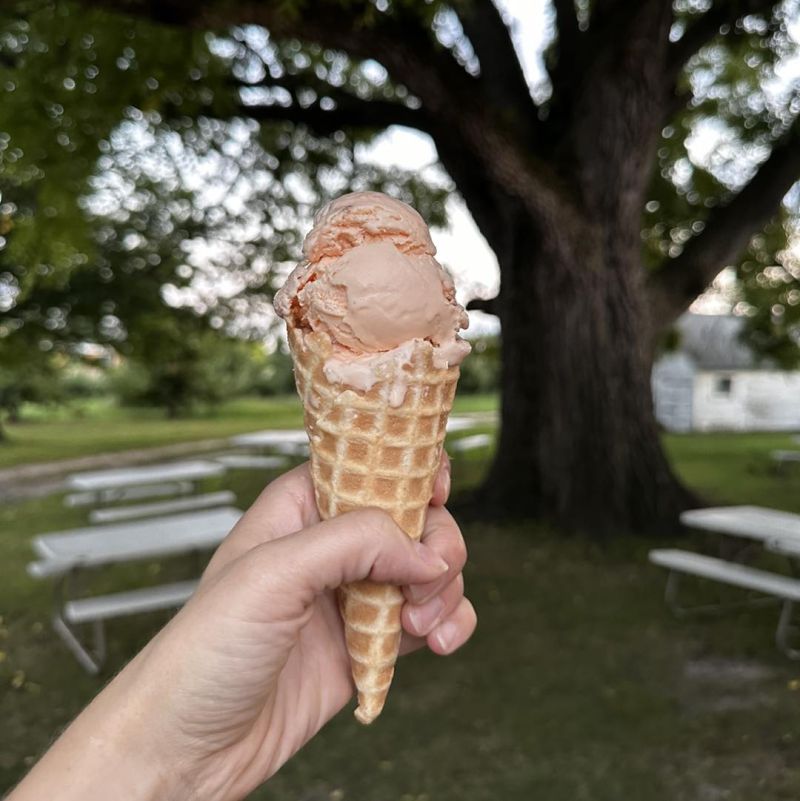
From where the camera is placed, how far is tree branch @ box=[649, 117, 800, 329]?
28.8 feet

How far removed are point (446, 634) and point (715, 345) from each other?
29.5 meters

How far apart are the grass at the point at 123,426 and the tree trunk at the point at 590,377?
12.9 m

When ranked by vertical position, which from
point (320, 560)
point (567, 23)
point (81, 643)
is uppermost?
point (567, 23)

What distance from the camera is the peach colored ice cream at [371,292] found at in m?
1.84

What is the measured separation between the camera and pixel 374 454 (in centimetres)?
199

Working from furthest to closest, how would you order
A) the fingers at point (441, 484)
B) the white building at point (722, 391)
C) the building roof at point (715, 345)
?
the building roof at point (715, 345)
the white building at point (722, 391)
the fingers at point (441, 484)

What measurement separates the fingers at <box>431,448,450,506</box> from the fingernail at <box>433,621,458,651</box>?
0.33 m

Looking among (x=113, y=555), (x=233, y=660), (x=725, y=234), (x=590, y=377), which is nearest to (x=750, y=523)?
(x=590, y=377)

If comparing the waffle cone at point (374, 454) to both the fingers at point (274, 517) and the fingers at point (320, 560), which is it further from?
the fingers at point (320, 560)

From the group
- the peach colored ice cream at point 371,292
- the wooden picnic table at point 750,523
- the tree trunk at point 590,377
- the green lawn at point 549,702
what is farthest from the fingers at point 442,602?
the tree trunk at point 590,377

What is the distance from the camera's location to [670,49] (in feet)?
27.2

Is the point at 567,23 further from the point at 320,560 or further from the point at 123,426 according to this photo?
the point at 123,426

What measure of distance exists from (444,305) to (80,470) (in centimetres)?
1575

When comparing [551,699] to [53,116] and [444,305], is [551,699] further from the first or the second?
[53,116]
